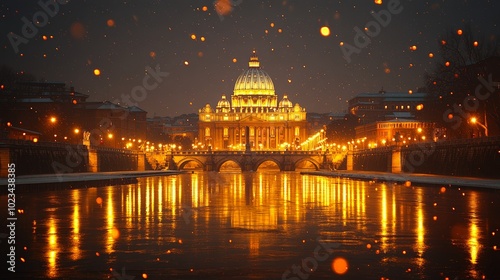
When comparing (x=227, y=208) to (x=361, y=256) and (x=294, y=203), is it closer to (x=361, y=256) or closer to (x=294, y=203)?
(x=294, y=203)

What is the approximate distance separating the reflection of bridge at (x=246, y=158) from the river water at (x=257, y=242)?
121706 millimetres

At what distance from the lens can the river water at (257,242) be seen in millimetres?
15328

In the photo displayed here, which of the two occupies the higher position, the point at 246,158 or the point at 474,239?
the point at 246,158

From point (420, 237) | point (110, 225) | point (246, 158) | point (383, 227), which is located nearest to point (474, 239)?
point (420, 237)

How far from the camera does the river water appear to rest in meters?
15.3

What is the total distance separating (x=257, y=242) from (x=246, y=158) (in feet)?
470

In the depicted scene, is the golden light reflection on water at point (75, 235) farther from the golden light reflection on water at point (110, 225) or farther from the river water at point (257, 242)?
the golden light reflection on water at point (110, 225)

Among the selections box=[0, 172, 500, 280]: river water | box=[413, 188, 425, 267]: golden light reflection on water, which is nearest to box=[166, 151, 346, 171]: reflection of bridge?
box=[0, 172, 500, 280]: river water

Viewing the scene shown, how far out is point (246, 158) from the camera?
534 feet

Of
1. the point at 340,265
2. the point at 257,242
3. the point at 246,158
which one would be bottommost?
the point at 340,265

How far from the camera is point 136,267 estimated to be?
15711mm

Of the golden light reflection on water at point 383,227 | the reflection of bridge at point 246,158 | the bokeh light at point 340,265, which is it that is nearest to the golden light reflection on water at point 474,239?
the golden light reflection on water at point 383,227

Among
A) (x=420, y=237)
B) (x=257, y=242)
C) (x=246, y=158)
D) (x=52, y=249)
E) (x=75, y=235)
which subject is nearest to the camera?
(x=52, y=249)

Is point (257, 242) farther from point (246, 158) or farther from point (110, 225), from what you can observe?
point (246, 158)
